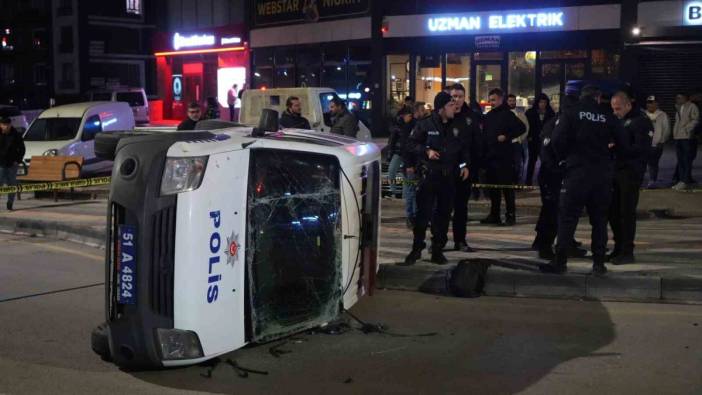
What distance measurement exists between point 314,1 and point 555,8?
9.46m

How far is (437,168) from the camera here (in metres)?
8.63

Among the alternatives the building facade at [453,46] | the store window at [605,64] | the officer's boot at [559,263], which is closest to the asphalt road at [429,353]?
the officer's boot at [559,263]

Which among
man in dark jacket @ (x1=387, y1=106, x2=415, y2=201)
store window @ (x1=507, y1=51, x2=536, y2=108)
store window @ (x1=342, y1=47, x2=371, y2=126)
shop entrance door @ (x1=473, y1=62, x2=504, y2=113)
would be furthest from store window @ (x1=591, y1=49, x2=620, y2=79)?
man in dark jacket @ (x1=387, y1=106, x2=415, y2=201)

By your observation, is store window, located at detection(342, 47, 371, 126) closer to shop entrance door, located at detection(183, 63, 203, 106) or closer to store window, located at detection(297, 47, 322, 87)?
store window, located at detection(297, 47, 322, 87)

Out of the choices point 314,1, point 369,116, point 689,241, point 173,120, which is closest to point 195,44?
point 173,120

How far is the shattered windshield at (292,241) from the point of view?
577 centimetres

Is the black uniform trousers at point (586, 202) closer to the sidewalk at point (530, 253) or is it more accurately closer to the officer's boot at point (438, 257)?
the sidewalk at point (530, 253)

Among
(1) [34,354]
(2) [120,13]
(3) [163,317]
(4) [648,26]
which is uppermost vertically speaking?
(2) [120,13]

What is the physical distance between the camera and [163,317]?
5367mm

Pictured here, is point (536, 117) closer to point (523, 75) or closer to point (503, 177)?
point (503, 177)

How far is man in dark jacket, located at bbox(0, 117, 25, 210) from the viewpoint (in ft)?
50.0

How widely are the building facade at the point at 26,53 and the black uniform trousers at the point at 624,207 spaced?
162 feet

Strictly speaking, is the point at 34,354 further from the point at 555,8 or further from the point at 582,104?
the point at 555,8

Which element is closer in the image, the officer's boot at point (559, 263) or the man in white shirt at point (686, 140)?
the officer's boot at point (559, 263)
